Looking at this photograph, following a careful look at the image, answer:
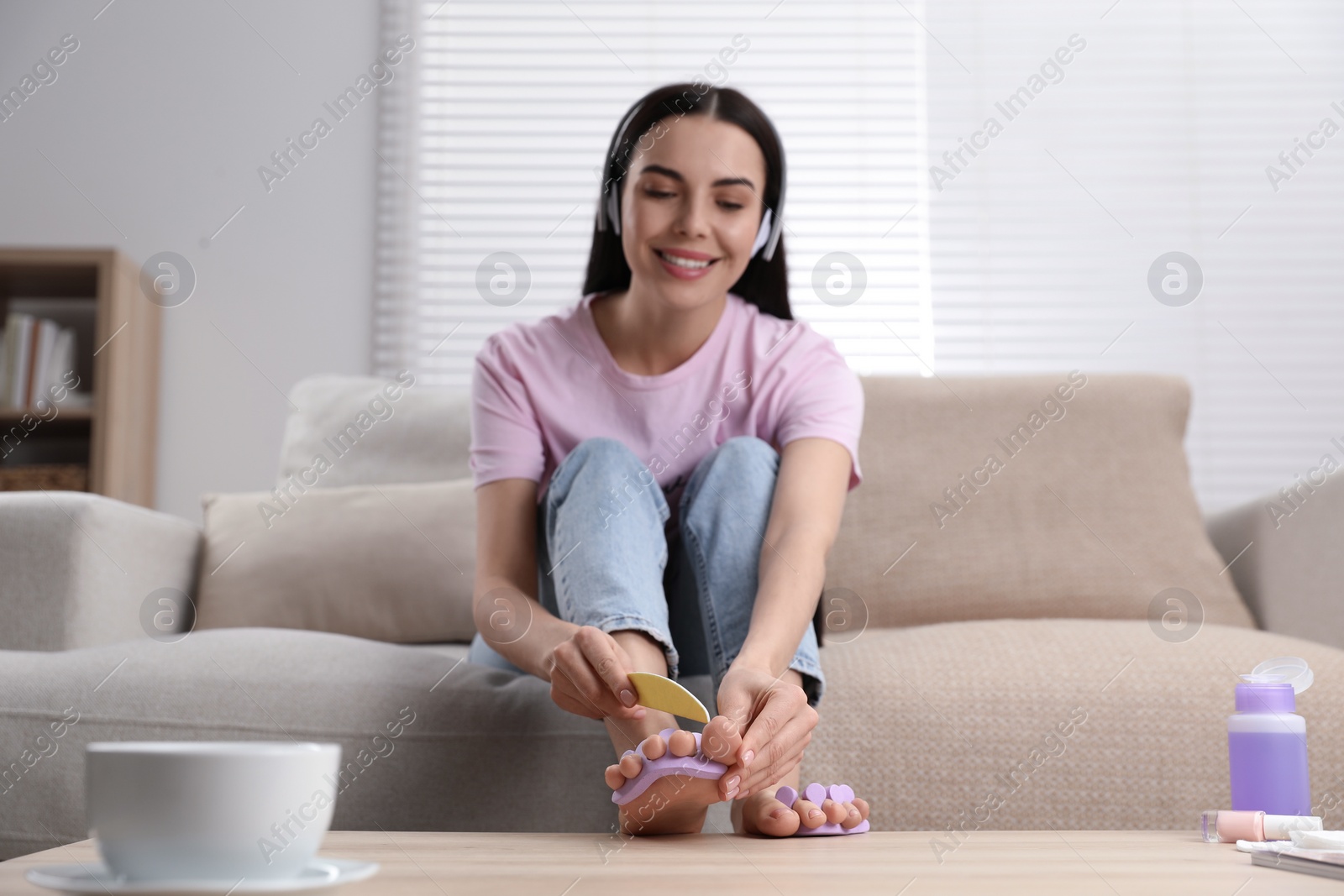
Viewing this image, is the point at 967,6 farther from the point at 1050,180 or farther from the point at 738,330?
the point at 738,330

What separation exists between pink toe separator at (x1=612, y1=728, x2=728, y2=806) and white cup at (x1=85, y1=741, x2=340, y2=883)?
349 millimetres

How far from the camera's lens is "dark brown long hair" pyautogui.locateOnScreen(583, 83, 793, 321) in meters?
1.21

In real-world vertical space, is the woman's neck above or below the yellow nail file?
above

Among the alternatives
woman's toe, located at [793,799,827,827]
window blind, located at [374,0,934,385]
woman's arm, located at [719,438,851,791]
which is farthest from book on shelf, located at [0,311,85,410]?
woman's toe, located at [793,799,827,827]

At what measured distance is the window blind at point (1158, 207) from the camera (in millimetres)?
2543

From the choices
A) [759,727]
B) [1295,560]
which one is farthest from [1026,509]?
[759,727]

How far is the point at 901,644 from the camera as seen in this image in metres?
1.23

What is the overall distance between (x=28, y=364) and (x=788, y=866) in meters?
2.38

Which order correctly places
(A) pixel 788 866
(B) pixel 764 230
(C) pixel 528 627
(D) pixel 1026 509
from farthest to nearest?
(D) pixel 1026 509 → (B) pixel 764 230 → (C) pixel 528 627 → (A) pixel 788 866

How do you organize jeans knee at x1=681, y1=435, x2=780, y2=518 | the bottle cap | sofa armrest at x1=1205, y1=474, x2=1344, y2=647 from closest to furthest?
1. the bottle cap
2. jeans knee at x1=681, y1=435, x2=780, y2=518
3. sofa armrest at x1=1205, y1=474, x2=1344, y2=647

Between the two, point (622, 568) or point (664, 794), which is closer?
point (664, 794)

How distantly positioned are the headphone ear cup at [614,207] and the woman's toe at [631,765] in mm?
744

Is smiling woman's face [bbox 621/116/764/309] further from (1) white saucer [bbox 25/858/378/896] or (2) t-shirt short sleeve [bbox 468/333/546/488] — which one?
(1) white saucer [bbox 25/858/378/896]

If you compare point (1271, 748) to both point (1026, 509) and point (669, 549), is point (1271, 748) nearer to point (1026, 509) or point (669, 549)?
point (669, 549)
